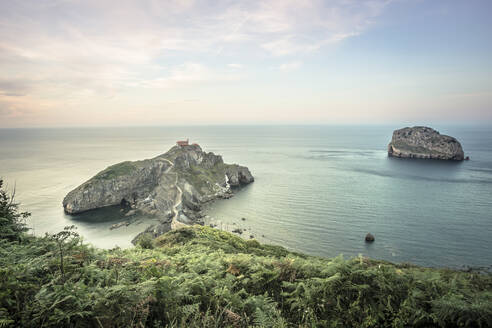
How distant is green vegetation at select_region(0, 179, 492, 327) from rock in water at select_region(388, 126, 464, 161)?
183106 mm

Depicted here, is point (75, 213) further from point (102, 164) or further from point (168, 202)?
point (102, 164)

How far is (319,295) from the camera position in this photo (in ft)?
25.4

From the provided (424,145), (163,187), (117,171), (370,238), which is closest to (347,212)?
(370,238)

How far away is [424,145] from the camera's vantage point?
520 ft

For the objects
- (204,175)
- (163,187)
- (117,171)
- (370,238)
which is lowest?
(370,238)

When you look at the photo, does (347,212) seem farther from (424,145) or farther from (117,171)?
(424,145)

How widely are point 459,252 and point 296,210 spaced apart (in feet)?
118

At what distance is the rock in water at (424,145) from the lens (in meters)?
147

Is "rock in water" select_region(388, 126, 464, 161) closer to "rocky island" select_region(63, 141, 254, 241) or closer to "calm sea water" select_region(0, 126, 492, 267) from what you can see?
"calm sea water" select_region(0, 126, 492, 267)

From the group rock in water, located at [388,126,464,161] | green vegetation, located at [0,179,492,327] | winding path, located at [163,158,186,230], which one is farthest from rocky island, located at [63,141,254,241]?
rock in water, located at [388,126,464,161]

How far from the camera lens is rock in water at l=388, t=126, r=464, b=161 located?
147 meters

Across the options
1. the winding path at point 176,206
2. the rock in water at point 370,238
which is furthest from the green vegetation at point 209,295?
the winding path at point 176,206

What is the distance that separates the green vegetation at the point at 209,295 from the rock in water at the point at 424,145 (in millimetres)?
183106

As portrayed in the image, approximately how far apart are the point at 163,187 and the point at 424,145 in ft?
571
